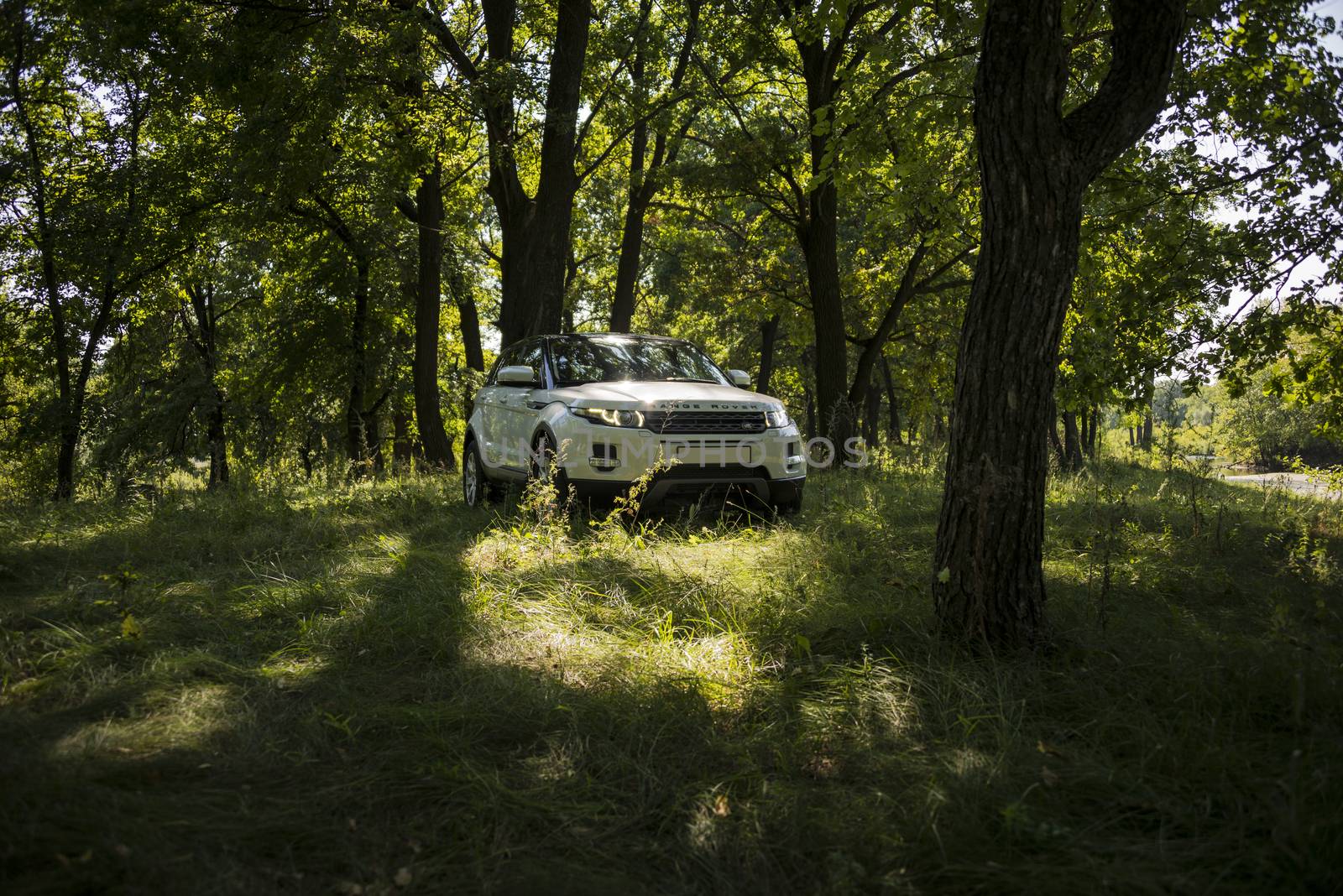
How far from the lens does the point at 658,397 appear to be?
22.4ft

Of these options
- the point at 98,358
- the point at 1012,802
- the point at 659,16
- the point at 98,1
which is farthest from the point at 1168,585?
the point at 98,358

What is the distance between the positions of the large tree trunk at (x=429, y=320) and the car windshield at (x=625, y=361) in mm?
7412

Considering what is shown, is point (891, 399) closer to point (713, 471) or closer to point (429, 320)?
point (429, 320)

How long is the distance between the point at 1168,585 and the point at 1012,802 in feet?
10.8

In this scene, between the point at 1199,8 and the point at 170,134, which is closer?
the point at 1199,8

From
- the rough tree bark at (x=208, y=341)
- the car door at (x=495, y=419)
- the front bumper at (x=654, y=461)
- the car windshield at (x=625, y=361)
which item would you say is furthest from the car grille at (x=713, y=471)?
the rough tree bark at (x=208, y=341)

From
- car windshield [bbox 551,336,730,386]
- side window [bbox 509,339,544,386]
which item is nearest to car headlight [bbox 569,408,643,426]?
car windshield [bbox 551,336,730,386]

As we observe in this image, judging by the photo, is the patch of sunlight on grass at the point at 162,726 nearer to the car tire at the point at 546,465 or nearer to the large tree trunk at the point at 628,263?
the car tire at the point at 546,465

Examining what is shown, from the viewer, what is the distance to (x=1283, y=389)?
8469 millimetres

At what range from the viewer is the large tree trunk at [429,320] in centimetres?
1548

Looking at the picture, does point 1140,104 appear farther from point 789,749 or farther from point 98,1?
point 98,1

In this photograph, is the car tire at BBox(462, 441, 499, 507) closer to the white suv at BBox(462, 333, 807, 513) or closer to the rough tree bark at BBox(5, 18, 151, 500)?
the white suv at BBox(462, 333, 807, 513)

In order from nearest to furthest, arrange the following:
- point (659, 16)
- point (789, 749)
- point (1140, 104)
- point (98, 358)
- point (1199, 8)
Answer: point (789, 749) < point (1140, 104) < point (1199, 8) < point (659, 16) < point (98, 358)

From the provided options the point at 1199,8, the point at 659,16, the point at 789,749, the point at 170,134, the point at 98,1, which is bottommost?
the point at 789,749
